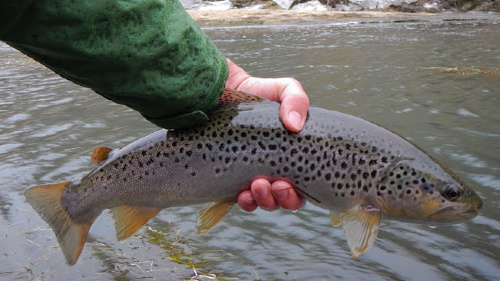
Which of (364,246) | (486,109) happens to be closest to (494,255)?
(364,246)

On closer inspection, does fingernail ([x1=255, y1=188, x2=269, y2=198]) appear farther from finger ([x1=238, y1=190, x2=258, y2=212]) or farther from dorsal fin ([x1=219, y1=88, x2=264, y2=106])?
dorsal fin ([x1=219, y1=88, x2=264, y2=106])

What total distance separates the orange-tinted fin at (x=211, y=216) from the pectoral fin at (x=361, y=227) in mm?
607

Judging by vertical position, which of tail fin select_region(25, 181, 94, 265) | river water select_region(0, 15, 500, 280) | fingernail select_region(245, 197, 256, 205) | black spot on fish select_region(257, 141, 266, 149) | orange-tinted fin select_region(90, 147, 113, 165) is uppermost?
black spot on fish select_region(257, 141, 266, 149)

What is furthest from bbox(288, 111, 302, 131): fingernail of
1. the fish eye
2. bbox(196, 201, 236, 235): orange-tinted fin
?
the fish eye

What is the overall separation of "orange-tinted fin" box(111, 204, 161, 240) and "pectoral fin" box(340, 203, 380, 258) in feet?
3.31

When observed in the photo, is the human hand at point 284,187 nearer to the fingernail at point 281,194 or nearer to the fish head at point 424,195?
the fingernail at point 281,194

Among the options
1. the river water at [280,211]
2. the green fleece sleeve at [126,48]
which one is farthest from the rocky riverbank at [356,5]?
the green fleece sleeve at [126,48]

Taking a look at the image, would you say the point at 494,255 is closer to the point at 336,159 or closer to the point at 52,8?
the point at 336,159

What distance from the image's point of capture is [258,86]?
306 centimetres

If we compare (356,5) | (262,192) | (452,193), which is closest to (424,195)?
(452,193)

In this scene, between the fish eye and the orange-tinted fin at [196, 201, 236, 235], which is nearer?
the fish eye

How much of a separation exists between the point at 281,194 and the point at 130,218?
2.75 feet

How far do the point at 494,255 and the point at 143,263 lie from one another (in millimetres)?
2266

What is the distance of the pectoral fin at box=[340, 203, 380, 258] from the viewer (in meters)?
2.44
